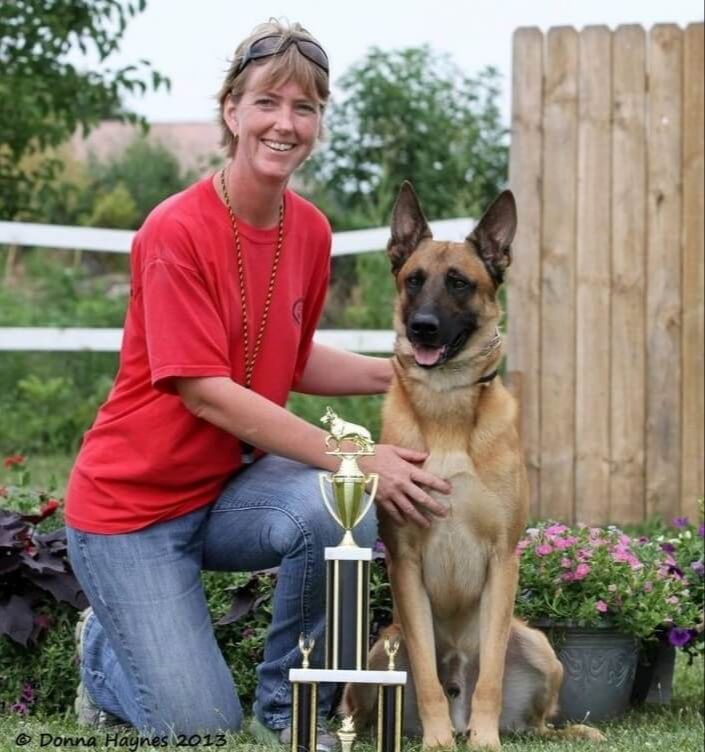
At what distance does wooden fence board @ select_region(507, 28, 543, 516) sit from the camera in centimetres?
628

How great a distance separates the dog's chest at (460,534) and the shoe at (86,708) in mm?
981

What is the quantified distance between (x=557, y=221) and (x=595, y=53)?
0.76 m

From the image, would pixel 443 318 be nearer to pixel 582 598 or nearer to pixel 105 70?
pixel 582 598

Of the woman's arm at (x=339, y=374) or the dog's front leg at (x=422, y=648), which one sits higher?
the woman's arm at (x=339, y=374)

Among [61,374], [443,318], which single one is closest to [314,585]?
[443,318]

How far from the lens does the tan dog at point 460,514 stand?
3.57 m

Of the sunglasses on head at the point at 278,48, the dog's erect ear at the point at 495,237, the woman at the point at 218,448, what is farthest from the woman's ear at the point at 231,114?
the dog's erect ear at the point at 495,237

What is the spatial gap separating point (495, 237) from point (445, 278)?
21 cm

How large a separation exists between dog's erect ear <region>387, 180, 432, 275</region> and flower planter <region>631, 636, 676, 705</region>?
1.49m

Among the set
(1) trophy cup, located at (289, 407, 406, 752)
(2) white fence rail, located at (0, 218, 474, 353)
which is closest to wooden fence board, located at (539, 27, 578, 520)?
(2) white fence rail, located at (0, 218, 474, 353)

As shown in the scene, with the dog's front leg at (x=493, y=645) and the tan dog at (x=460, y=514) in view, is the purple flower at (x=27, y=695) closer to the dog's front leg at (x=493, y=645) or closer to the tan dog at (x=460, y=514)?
the tan dog at (x=460, y=514)

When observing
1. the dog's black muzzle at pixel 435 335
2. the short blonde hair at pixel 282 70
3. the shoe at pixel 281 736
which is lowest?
the shoe at pixel 281 736

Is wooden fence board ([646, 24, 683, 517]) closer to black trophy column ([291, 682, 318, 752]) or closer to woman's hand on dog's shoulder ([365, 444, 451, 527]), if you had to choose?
woman's hand on dog's shoulder ([365, 444, 451, 527])

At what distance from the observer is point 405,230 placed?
379 centimetres
